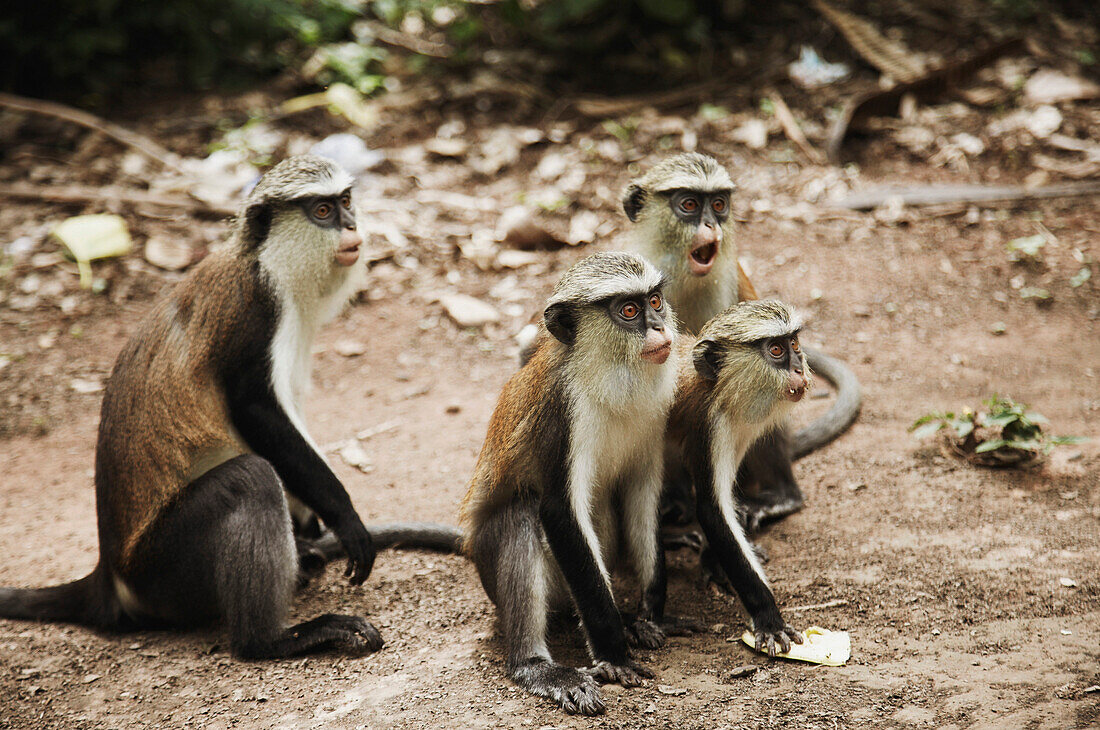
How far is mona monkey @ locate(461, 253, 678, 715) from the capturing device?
4.15 m

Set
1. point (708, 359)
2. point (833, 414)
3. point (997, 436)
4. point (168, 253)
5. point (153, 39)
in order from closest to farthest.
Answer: point (708, 359) → point (997, 436) → point (833, 414) → point (168, 253) → point (153, 39)

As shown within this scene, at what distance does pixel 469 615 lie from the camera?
16.4 feet

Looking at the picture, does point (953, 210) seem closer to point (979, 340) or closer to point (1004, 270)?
point (1004, 270)

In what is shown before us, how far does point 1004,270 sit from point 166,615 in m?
7.25

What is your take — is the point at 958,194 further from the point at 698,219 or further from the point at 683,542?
the point at 683,542

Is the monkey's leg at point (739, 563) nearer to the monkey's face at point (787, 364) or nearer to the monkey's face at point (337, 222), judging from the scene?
the monkey's face at point (787, 364)

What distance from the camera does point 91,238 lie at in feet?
29.9

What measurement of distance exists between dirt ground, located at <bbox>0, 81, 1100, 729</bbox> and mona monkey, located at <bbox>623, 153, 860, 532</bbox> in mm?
263

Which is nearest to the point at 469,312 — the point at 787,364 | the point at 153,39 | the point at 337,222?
the point at 337,222

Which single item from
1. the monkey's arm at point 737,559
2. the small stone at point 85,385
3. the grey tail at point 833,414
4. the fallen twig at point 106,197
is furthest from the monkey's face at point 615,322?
the fallen twig at point 106,197

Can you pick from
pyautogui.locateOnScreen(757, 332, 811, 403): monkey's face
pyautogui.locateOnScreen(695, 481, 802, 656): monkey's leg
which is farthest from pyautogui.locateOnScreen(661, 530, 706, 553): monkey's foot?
pyautogui.locateOnScreen(757, 332, 811, 403): monkey's face

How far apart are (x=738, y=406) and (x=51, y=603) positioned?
379 cm

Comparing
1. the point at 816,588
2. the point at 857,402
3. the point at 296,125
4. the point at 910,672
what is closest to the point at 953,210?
the point at 857,402

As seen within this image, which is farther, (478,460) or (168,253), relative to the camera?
(168,253)
